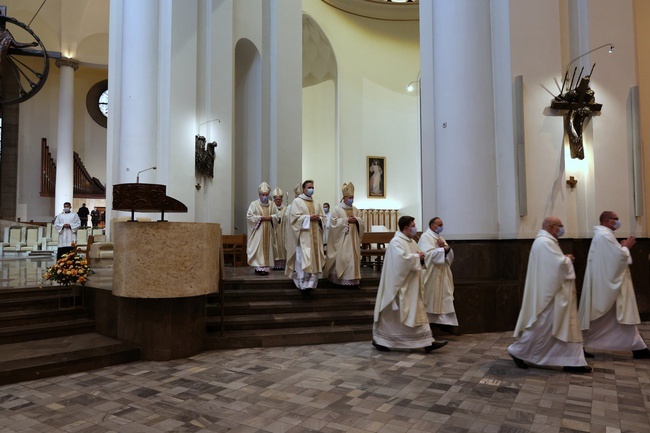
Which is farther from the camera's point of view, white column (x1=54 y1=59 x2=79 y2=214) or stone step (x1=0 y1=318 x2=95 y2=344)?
white column (x1=54 y1=59 x2=79 y2=214)

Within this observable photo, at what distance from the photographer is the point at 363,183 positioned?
18.6 m

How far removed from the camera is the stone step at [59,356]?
4.65 metres

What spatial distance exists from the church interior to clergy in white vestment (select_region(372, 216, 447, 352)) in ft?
0.55

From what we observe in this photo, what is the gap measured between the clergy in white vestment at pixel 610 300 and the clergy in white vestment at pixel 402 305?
5.64 ft

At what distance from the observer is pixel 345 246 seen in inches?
316

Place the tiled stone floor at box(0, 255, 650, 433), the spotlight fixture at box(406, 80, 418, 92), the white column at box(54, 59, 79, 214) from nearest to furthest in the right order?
the tiled stone floor at box(0, 255, 650, 433) → the white column at box(54, 59, 79, 214) → the spotlight fixture at box(406, 80, 418, 92)

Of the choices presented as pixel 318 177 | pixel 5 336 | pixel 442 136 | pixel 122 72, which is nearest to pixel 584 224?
pixel 442 136

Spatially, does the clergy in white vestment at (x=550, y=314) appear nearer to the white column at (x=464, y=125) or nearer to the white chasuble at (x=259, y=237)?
the white column at (x=464, y=125)

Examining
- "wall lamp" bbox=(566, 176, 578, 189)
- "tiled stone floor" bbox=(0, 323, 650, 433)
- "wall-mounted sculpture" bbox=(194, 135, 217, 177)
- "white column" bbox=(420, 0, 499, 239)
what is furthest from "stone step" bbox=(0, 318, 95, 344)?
"wall lamp" bbox=(566, 176, 578, 189)

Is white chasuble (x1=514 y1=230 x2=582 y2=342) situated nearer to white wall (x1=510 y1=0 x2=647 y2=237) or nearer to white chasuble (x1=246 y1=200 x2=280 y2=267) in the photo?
white wall (x1=510 y1=0 x2=647 y2=237)

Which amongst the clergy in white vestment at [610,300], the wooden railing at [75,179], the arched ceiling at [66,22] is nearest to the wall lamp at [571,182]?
the clergy in white vestment at [610,300]

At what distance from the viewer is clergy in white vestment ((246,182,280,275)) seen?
9.07 m

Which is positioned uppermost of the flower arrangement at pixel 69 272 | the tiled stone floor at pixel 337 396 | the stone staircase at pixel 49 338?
the flower arrangement at pixel 69 272

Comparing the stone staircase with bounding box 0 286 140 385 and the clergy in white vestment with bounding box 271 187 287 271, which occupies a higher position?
the clergy in white vestment with bounding box 271 187 287 271
